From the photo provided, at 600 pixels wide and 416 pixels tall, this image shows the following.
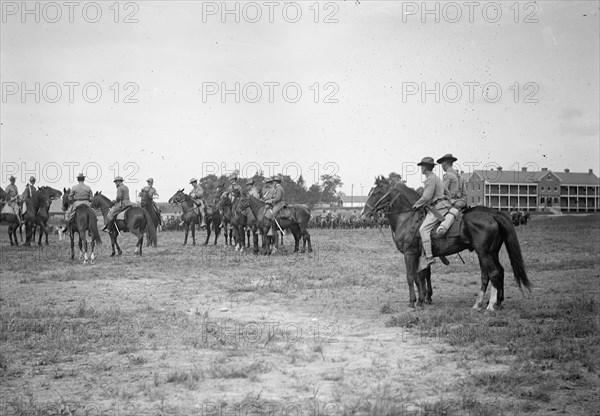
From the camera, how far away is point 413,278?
1059cm

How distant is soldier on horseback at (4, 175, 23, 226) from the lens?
1039 inches

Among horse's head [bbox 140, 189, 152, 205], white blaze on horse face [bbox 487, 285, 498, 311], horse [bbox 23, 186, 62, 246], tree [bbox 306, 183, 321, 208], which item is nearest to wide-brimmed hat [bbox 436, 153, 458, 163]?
white blaze on horse face [bbox 487, 285, 498, 311]

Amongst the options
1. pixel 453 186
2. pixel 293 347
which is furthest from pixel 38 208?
pixel 293 347

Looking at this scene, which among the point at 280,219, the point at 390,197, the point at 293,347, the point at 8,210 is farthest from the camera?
the point at 8,210

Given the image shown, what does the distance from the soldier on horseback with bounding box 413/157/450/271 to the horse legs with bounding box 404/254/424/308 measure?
0.11 meters

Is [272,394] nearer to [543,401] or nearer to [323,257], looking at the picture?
[543,401]

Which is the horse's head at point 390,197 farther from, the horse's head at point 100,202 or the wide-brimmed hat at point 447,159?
the horse's head at point 100,202

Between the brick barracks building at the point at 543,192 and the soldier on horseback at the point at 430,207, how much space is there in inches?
3219

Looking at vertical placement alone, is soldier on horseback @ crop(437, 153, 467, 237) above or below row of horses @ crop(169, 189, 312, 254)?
above

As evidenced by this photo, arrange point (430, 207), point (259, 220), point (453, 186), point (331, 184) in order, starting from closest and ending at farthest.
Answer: point (430, 207) < point (453, 186) < point (259, 220) < point (331, 184)

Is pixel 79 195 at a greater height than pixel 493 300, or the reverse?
pixel 79 195

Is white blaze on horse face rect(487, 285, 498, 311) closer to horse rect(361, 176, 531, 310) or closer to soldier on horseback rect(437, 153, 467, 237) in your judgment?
horse rect(361, 176, 531, 310)

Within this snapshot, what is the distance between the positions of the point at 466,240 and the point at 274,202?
11.2 m

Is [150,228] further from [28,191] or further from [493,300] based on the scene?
[493,300]
